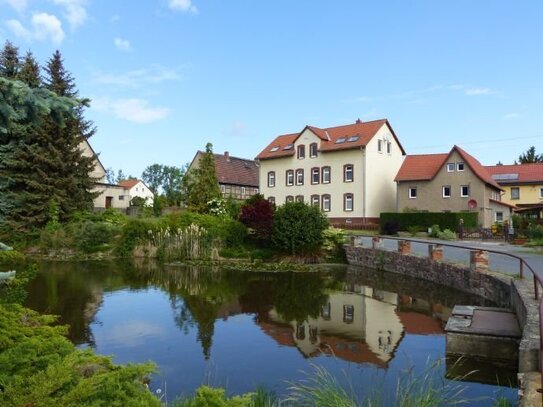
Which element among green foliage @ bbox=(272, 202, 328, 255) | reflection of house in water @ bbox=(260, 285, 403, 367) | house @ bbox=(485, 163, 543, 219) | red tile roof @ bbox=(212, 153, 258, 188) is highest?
red tile roof @ bbox=(212, 153, 258, 188)

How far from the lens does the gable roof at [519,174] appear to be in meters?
48.6

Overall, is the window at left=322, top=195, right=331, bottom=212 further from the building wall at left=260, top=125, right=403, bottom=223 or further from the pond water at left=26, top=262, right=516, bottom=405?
the pond water at left=26, top=262, right=516, bottom=405

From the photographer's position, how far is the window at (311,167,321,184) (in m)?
43.3

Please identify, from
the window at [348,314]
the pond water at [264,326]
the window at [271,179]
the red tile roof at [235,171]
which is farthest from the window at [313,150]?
the window at [348,314]

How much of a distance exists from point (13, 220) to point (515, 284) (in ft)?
95.3

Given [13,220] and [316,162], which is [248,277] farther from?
[316,162]

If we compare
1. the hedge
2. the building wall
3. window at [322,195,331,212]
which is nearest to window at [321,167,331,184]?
the building wall

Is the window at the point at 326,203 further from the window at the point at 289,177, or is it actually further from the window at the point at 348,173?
the window at the point at 289,177

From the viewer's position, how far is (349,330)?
1047 centimetres

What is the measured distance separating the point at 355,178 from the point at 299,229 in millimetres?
18822

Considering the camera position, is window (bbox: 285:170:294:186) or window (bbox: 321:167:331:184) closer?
window (bbox: 321:167:331:184)

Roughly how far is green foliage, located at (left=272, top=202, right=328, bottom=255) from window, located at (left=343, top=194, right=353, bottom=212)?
17917 mm

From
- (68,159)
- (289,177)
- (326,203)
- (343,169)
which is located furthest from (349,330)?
(289,177)

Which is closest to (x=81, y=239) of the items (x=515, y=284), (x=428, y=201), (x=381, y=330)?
(x=381, y=330)
